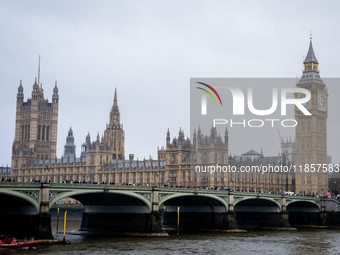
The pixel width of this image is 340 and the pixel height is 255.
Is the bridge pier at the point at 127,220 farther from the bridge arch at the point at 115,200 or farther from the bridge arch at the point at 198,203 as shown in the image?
the bridge arch at the point at 198,203

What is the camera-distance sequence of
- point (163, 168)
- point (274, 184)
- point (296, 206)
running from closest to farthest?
1. point (296, 206)
2. point (163, 168)
3. point (274, 184)

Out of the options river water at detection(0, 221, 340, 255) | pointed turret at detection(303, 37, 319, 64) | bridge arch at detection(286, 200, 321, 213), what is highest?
pointed turret at detection(303, 37, 319, 64)

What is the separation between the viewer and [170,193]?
82750 mm

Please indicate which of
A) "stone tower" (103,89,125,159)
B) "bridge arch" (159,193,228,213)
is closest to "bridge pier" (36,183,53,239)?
"bridge arch" (159,193,228,213)

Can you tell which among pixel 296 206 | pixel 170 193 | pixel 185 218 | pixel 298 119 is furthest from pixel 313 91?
pixel 170 193

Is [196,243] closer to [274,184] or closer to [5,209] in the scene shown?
[5,209]

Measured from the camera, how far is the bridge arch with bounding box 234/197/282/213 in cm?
10325

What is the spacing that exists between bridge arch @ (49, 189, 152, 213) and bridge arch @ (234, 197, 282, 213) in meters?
26.1

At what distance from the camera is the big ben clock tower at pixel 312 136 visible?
176m

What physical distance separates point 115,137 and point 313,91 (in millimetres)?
63269

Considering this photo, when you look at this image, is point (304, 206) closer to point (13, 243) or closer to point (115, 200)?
point (115, 200)

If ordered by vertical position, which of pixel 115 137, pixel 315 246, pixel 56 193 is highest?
pixel 115 137

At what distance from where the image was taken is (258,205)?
108688mm

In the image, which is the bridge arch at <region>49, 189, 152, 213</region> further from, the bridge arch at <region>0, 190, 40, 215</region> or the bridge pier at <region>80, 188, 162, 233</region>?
the bridge arch at <region>0, 190, 40, 215</region>
